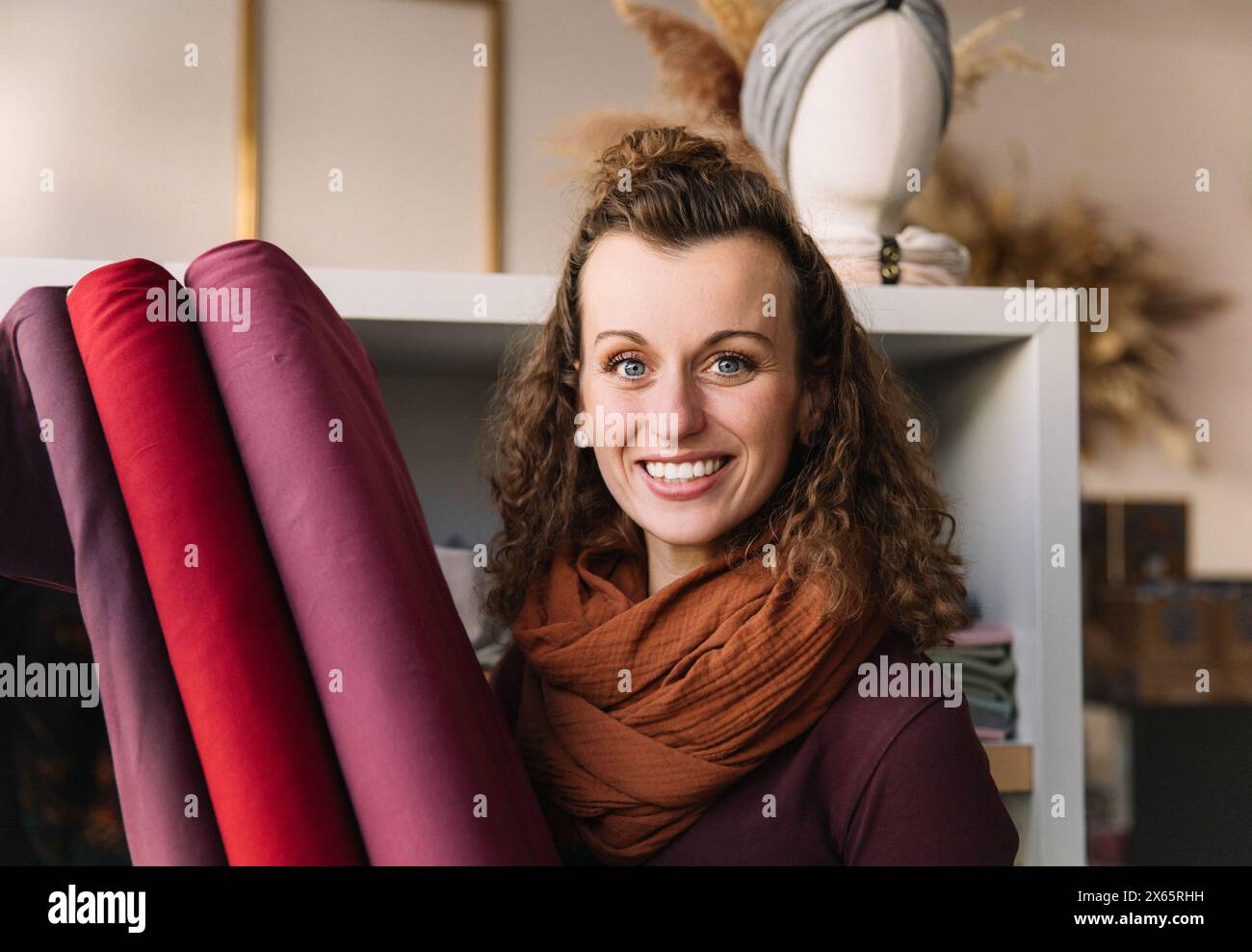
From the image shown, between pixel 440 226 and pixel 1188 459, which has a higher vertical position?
pixel 440 226

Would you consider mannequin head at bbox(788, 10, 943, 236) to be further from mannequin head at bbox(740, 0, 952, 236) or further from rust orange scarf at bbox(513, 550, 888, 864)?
rust orange scarf at bbox(513, 550, 888, 864)

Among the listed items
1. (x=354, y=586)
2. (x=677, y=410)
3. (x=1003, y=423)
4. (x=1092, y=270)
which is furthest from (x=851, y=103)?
(x=1092, y=270)

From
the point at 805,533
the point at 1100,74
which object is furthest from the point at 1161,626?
the point at 805,533

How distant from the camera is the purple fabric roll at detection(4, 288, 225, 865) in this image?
36cm

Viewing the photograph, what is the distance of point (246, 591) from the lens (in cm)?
38

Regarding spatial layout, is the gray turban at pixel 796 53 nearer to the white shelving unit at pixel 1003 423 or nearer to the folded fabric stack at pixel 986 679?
the white shelving unit at pixel 1003 423

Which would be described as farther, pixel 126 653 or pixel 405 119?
pixel 405 119

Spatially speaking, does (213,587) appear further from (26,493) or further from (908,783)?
(908,783)

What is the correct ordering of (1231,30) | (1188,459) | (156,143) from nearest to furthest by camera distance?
(156,143)
(1231,30)
(1188,459)

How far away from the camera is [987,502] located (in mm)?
888

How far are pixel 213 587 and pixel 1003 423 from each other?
68 centimetres

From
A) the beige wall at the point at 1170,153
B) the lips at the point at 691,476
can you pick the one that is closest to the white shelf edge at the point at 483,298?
the lips at the point at 691,476

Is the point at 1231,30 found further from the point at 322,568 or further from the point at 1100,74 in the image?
the point at 322,568

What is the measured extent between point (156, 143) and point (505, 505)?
27.8 inches
